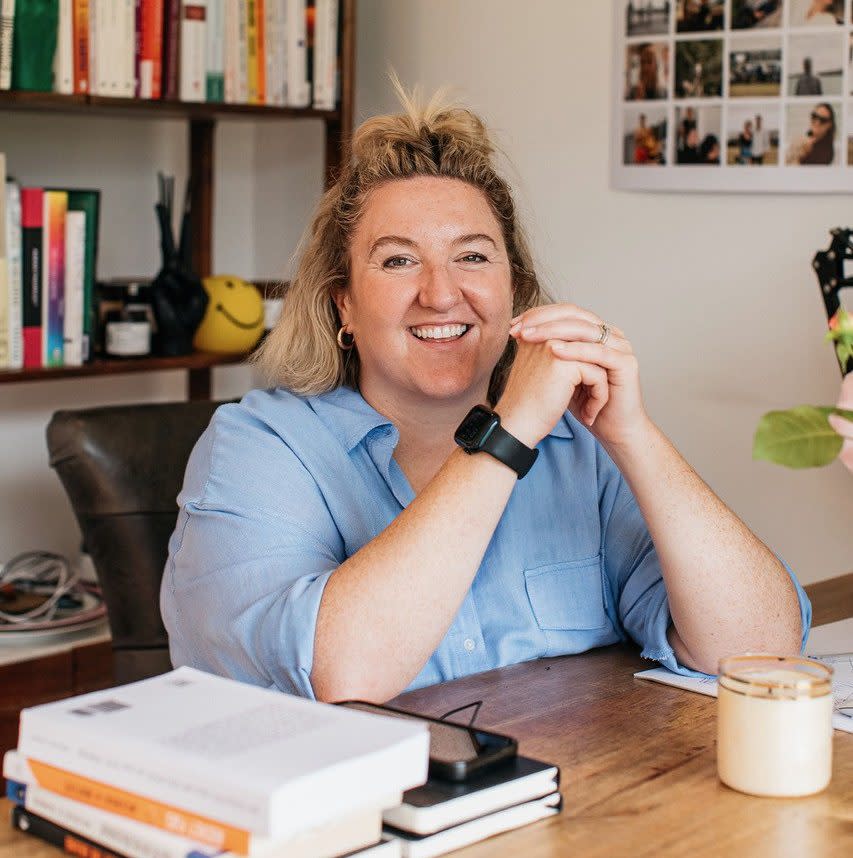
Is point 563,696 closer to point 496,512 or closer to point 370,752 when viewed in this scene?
point 496,512

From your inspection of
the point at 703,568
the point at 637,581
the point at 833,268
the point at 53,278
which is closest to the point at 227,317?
the point at 53,278

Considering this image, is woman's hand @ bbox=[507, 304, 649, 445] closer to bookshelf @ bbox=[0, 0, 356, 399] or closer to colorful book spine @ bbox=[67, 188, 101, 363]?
bookshelf @ bbox=[0, 0, 356, 399]

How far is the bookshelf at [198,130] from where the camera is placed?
2506mm

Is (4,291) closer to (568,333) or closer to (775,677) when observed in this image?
(568,333)

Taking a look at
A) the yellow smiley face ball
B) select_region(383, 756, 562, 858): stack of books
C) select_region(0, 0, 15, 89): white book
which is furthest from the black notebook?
the yellow smiley face ball

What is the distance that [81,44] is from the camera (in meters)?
2.50

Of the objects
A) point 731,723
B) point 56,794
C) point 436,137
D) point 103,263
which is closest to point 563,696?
point 731,723

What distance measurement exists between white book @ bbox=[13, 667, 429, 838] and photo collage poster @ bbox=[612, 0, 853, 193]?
64.5 inches

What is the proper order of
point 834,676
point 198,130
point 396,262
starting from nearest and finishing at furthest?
1. point 834,676
2. point 396,262
3. point 198,130

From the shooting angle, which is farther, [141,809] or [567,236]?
[567,236]

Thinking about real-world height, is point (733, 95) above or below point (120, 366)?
above

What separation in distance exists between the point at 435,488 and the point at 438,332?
1.06ft

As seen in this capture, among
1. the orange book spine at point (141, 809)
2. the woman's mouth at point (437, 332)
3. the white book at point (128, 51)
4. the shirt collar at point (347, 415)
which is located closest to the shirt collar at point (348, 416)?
the shirt collar at point (347, 415)

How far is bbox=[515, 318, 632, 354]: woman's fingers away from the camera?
59.2 inches
